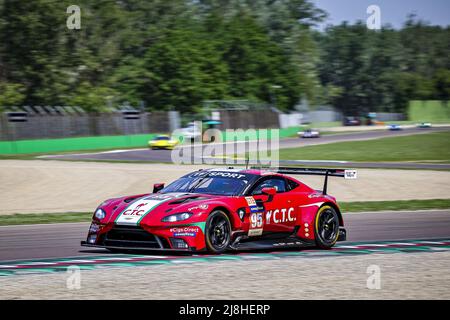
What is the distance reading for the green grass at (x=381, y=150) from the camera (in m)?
47.9

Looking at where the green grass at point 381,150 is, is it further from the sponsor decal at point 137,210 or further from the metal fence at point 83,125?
the sponsor decal at point 137,210

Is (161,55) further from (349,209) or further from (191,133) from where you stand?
(349,209)

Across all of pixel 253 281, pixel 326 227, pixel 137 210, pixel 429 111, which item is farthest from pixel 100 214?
pixel 429 111

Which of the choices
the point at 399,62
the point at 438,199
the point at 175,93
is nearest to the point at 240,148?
the point at 175,93

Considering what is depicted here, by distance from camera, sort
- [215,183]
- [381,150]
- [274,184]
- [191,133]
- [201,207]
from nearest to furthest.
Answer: [201,207] < [215,183] < [274,184] < [381,150] < [191,133]

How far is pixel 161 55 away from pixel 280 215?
236ft

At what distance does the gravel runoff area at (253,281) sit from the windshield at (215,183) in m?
1.27

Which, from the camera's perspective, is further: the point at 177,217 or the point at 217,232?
the point at 217,232

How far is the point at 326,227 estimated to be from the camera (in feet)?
40.1

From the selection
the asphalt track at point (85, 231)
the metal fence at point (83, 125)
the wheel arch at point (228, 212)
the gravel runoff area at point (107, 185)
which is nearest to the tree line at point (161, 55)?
the metal fence at point (83, 125)

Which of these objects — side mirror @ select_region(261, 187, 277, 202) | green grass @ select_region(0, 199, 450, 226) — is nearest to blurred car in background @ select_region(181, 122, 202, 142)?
green grass @ select_region(0, 199, 450, 226)

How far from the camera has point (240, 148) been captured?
5553 centimetres
